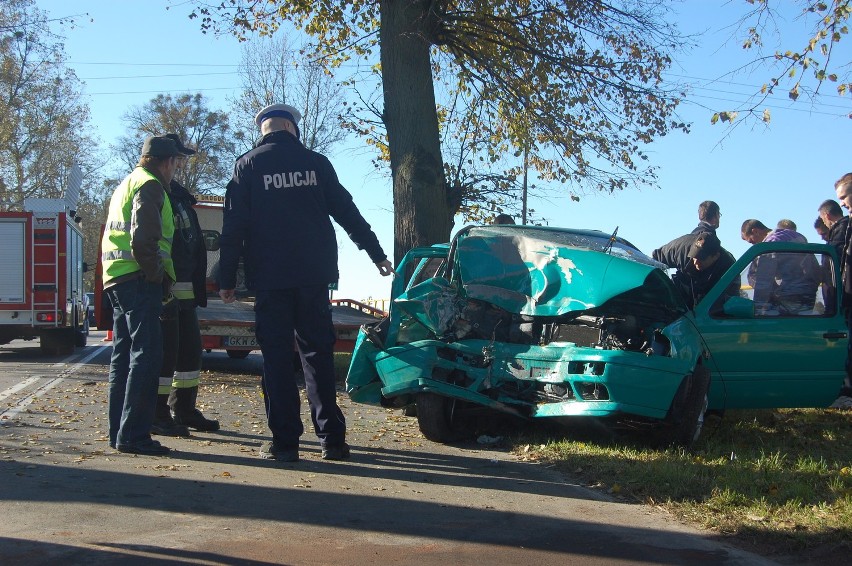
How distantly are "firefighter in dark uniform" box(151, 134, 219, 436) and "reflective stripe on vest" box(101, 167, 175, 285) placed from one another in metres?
0.26

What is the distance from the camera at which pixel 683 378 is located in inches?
237

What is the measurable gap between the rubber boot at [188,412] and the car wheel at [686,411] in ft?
10.6

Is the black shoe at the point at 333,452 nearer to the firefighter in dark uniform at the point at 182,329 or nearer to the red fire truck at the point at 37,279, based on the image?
the firefighter in dark uniform at the point at 182,329

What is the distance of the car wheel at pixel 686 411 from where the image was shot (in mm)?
6148

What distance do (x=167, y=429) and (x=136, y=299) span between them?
1142mm

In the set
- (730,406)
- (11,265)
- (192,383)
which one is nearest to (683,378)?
(730,406)

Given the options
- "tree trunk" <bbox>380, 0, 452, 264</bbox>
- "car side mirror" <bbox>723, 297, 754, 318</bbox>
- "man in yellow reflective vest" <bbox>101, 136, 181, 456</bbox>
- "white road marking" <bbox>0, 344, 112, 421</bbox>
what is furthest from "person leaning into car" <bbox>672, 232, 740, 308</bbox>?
"white road marking" <bbox>0, 344, 112, 421</bbox>

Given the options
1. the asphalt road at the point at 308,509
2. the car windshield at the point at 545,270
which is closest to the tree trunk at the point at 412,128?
the car windshield at the point at 545,270

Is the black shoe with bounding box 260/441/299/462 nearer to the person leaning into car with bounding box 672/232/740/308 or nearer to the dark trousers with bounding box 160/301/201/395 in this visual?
the dark trousers with bounding box 160/301/201/395

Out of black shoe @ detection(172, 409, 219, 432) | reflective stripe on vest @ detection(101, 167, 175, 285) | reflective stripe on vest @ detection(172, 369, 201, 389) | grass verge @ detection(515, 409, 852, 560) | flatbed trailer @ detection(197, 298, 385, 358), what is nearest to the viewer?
grass verge @ detection(515, 409, 852, 560)

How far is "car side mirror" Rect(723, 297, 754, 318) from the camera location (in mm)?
6754

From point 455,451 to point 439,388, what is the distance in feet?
1.54

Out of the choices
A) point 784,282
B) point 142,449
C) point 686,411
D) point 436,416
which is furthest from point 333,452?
point 784,282

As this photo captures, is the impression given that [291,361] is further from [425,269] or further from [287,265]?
[425,269]
